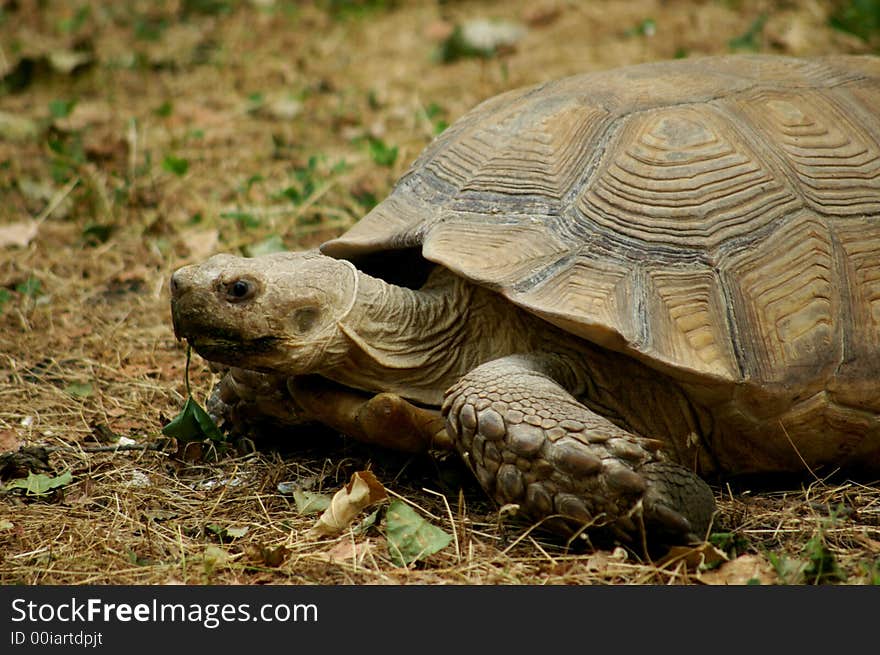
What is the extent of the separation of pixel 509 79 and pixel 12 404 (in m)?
4.68

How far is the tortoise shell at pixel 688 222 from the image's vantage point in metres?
3.26

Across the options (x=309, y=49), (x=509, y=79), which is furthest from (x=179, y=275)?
(x=309, y=49)

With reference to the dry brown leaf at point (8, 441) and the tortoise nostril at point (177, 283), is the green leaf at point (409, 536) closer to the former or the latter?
the tortoise nostril at point (177, 283)

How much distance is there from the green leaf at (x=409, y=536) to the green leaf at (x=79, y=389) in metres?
1.75

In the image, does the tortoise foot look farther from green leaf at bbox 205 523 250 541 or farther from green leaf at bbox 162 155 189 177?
green leaf at bbox 162 155 189 177

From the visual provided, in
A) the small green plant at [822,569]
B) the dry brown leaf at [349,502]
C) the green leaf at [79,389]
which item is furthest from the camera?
the green leaf at [79,389]

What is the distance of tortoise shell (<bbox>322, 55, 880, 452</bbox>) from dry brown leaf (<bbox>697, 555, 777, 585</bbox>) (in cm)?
56

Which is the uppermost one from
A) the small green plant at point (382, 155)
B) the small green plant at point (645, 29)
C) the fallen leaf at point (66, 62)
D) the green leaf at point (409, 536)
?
the fallen leaf at point (66, 62)

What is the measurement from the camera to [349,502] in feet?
10.7

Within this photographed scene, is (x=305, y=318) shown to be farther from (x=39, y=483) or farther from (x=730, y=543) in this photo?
(x=730, y=543)

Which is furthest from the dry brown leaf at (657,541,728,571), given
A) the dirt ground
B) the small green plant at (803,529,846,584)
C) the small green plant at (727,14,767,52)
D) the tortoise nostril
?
the small green plant at (727,14,767,52)

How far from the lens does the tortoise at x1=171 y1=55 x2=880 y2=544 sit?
3074 mm

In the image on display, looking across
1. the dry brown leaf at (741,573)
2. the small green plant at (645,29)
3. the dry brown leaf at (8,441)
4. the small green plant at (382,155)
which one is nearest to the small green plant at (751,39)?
the small green plant at (645,29)

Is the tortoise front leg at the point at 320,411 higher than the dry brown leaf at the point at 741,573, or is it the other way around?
the tortoise front leg at the point at 320,411
